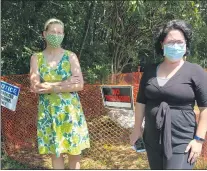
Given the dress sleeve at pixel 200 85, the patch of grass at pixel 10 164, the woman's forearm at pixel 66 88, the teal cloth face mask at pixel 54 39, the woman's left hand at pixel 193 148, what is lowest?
the patch of grass at pixel 10 164

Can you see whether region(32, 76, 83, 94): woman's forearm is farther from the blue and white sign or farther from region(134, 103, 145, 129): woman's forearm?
the blue and white sign

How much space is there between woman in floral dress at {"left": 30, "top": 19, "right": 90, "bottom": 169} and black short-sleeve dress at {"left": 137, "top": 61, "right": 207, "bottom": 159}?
1068 millimetres

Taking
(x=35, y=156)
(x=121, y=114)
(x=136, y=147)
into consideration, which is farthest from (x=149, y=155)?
(x=35, y=156)

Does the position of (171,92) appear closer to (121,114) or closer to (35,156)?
(121,114)

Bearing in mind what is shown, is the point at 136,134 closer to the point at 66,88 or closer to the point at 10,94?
the point at 66,88

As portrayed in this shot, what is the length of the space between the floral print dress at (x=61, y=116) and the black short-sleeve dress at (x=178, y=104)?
3.51 feet

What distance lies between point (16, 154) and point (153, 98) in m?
3.21

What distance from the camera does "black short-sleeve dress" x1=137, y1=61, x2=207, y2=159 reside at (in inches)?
99.4

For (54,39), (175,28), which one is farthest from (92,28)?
(175,28)

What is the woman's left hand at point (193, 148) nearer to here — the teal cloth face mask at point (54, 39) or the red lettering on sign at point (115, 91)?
the red lettering on sign at point (115, 91)

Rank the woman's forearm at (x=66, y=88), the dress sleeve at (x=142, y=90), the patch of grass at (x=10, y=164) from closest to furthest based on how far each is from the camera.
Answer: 1. the dress sleeve at (x=142, y=90)
2. the woman's forearm at (x=66, y=88)
3. the patch of grass at (x=10, y=164)

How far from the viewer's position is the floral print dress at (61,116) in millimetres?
3469

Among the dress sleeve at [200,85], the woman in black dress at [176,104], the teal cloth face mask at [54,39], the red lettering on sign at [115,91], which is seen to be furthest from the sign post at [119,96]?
the dress sleeve at [200,85]

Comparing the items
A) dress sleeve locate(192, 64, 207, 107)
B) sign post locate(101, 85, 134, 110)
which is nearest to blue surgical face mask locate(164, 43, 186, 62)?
dress sleeve locate(192, 64, 207, 107)
